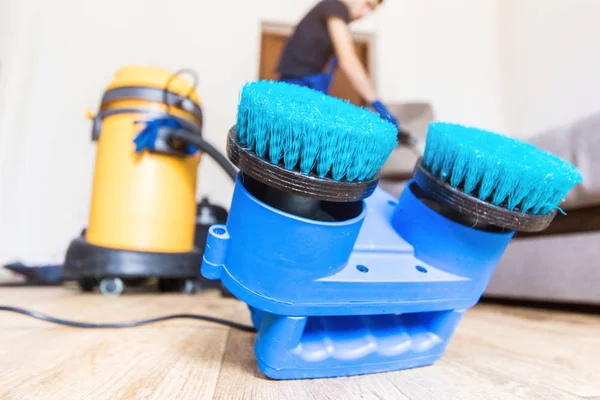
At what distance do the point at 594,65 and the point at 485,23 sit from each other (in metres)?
0.78

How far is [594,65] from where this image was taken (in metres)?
1.44

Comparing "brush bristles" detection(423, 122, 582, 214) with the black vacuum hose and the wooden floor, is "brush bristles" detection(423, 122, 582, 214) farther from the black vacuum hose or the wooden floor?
the black vacuum hose

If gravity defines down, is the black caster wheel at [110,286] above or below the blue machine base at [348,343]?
below

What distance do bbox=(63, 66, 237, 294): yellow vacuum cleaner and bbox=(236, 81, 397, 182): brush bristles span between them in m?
0.50

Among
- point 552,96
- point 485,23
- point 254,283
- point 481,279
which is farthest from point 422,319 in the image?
point 485,23

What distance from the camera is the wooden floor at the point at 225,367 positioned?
0.89ft

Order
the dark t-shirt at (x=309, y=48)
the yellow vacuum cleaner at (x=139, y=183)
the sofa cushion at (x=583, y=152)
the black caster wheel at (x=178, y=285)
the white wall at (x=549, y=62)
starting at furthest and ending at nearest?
the white wall at (x=549, y=62) < the dark t-shirt at (x=309, y=48) < the black caster wheel at (x=178, y=285) < the yellow vacuum cleaner at (x=139, y=183) < the sofa cushion at (x=583, y=152)

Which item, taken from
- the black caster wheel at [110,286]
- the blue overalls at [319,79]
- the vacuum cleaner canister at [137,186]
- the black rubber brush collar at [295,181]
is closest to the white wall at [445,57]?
the blue overalls at [319,79]

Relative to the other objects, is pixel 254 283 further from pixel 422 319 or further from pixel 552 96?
pixel 552 96

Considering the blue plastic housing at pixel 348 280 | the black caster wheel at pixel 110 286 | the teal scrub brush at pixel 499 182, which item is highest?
the teal scrub brush at pixel 499 182

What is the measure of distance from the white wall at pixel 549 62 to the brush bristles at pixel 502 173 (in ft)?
4.68

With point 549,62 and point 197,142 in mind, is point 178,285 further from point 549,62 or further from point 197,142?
point 549,62

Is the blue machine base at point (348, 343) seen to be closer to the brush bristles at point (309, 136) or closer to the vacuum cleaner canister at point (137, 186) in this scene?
the brush bristles at point (309, 136)

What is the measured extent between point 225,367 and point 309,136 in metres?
0.22
